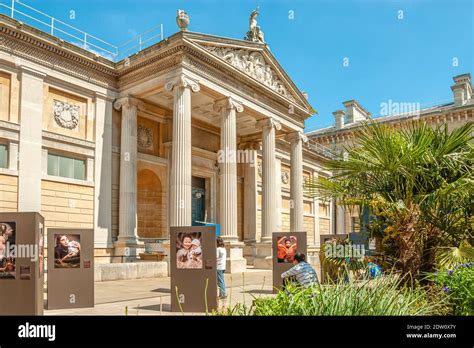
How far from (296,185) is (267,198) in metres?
3.78

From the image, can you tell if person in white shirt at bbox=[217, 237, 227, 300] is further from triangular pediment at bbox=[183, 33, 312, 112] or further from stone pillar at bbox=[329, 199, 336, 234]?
stone pillar at bbox=[329, 199, 336, 234]

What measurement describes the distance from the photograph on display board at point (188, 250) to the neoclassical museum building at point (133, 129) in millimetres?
10165

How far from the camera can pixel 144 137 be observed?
26.2 metres

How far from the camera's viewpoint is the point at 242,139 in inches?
1314

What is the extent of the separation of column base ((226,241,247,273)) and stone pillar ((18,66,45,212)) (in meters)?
9.47

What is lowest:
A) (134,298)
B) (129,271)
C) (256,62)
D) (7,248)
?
(134,298)

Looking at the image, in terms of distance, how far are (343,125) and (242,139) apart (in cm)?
2247

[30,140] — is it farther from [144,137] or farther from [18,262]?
[18,262]

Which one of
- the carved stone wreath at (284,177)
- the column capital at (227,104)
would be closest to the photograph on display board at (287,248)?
the column capital at (227,104)

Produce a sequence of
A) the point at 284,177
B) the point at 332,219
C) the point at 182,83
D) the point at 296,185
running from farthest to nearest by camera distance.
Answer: the point at 332,219 < the point at 284,177 < the point at 296,185 < the point at 182,83

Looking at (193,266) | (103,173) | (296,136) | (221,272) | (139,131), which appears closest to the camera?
(193,266)

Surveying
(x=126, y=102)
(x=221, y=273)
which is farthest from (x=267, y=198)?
(x=221, y=273)

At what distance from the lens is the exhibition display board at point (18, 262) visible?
8219 mm
